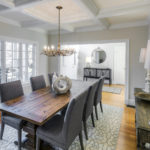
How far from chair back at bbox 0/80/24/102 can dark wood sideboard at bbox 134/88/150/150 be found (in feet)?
6.69

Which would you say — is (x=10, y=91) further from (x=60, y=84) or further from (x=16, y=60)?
(x=16, y=60)

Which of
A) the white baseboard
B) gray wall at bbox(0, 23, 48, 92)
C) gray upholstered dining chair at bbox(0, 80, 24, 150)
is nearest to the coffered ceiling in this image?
gray wall at bbox(0, 23, 48, 92)

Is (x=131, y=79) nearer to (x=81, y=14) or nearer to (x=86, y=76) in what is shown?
(x=81, y=14)

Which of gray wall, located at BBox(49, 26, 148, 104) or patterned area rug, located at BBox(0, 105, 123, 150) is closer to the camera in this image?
patterned area rug, located at BBox(0, 105, 123, 150)

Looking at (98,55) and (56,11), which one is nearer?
(56,11)

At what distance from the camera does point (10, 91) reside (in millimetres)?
2150

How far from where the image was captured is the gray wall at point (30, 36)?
337 centimetres

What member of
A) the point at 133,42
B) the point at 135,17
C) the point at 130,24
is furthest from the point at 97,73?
the point at 135,17

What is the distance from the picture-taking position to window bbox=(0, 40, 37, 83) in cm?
345

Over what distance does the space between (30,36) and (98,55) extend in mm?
4212

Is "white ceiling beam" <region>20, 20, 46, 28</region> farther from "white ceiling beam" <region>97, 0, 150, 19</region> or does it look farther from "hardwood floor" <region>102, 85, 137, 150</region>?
"hardwood floor" <region>102, 85, 137, 150</region>

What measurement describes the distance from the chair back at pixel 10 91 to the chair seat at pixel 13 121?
319 mm

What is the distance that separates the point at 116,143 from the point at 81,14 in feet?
9.52

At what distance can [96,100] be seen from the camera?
2771 mm
